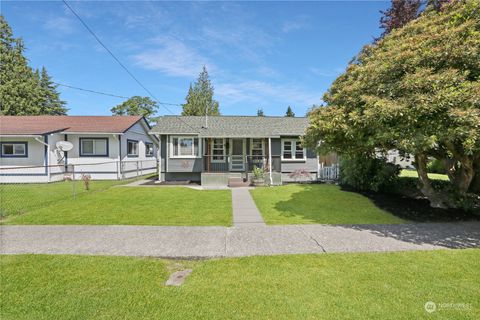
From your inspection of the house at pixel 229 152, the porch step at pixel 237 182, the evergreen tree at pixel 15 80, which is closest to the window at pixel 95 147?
the house at pixel 229 152

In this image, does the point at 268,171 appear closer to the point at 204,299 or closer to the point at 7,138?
the point at 204,299

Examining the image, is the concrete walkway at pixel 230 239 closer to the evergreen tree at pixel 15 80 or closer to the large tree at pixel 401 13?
the large tree at pixel 401 13

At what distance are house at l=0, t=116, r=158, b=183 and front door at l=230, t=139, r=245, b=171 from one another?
7.71 meters

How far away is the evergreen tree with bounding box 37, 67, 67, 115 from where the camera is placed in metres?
42.5

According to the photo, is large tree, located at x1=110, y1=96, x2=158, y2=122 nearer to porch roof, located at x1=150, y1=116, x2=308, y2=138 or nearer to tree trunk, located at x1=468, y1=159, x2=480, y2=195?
porch roof, located at x1=150, y1=116, x2=308, y2=138

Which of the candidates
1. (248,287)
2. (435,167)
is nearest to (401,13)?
(435,167)

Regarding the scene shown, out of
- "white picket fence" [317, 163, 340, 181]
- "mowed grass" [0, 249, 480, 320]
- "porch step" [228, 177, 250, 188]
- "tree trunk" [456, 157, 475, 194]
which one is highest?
"tree trunk" [456, 157, 475, 194]

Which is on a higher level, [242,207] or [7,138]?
[7,138]

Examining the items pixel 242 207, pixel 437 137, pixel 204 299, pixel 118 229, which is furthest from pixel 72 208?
pixel 437 137

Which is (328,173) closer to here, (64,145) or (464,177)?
(464,177)

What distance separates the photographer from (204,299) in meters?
3.32

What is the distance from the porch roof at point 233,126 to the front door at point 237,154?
93 centimetres

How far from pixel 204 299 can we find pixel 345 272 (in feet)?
7.37

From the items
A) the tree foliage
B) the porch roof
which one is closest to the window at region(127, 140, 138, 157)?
the porch roof
